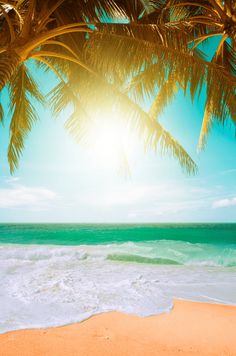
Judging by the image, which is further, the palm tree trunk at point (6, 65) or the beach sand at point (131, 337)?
the beach sand at point (131, 337)

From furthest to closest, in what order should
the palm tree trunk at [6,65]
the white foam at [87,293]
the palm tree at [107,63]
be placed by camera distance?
1. the white foam at [87,293]
2. the palm tree at [107,63]
3. the palm tree trunk at [6,65]

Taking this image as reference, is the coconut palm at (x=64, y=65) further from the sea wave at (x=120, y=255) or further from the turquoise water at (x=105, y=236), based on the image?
the turquoise water at (x=105, y=236)

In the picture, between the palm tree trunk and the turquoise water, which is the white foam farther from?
the turquoise water

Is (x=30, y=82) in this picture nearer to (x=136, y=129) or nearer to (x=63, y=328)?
(x=136, y=129)

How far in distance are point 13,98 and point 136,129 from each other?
266cm

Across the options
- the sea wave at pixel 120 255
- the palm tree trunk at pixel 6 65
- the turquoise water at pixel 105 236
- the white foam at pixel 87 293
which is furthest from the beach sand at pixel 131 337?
the turquoise water at pixel 105 236

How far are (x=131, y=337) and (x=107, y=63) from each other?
347cm

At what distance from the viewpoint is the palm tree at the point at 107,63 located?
3025mm

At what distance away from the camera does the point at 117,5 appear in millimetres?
4223

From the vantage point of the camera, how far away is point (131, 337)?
Answer: 3.50 meters

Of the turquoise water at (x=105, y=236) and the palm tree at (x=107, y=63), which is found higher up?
the palm tree at (x=107, y=63)

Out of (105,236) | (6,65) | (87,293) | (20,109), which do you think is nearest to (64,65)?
(20,109)

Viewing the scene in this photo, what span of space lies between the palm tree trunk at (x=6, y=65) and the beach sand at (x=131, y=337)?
2.95 meters

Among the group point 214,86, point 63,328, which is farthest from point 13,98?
point 63,328
